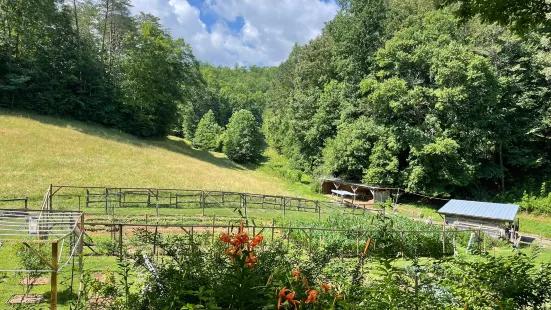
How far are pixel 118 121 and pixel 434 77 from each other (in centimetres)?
3603

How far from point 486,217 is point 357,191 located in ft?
56.4

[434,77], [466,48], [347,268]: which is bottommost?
[347,268]

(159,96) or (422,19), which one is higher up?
(422,19)

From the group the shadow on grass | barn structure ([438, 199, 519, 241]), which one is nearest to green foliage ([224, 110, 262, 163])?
the shadow on grass

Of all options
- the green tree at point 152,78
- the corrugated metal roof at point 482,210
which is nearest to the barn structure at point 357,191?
the corrugated metal roof at point 482,210

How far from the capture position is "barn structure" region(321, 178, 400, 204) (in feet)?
115

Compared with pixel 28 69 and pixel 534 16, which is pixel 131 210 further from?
pixel 28 69

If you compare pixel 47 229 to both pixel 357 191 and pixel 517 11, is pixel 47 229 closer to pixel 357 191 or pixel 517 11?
pixel 517 11

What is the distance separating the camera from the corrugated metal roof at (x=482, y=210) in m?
→ 21.5

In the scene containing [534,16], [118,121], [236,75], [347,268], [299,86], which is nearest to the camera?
[347,268]

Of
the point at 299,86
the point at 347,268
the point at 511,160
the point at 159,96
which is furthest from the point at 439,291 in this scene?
the point at 299,86

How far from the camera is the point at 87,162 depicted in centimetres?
2920

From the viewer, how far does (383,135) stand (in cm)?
3597

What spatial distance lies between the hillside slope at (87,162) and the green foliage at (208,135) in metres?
17.5
